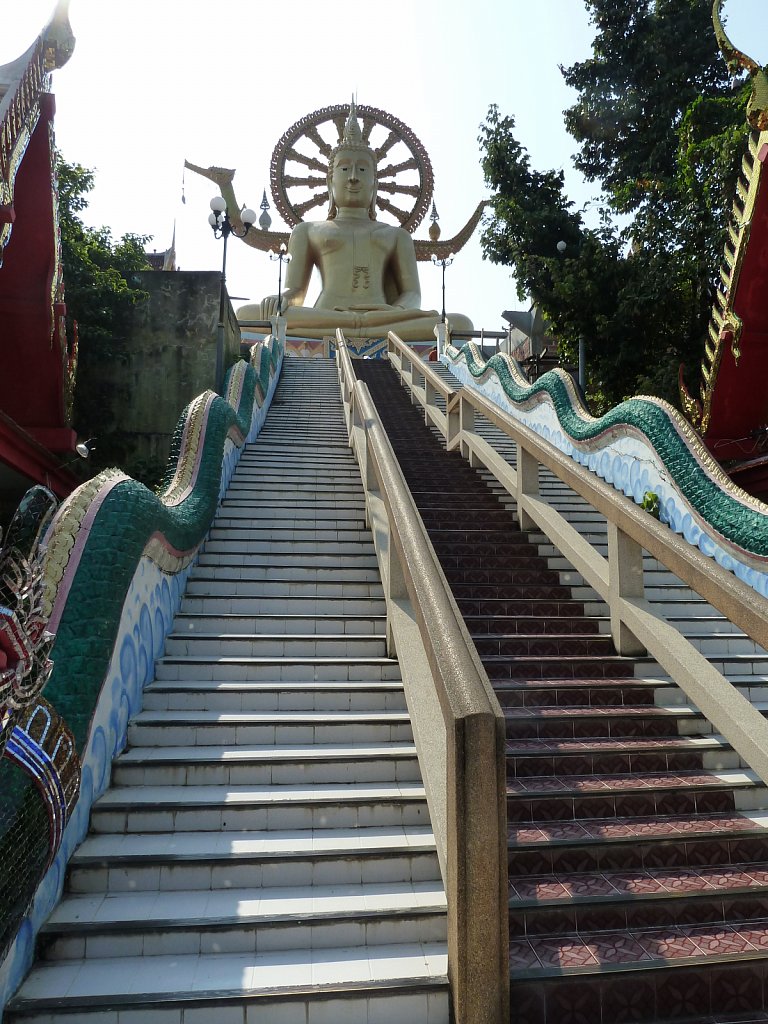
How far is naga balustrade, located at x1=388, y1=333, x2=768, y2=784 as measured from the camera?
323 centimetres

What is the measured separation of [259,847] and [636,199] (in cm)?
1552

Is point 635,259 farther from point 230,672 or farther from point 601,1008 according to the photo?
point 601,1008

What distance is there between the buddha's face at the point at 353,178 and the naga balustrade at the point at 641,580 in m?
17.6

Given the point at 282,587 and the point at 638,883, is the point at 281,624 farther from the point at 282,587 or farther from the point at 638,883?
the point at 638,883

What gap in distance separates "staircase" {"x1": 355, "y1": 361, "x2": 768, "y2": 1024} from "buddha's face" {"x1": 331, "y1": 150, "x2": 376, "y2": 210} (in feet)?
64.9

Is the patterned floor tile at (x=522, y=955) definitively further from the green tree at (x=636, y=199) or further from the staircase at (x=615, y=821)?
the green tree at (x=636, y=199)

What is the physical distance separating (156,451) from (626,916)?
10.2 meters

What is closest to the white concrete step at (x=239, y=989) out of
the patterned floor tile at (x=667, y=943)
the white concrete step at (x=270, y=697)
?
the patterned floor tile at (x=667, y=943)

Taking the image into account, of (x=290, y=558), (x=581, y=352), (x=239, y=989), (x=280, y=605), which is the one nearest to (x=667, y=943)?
(x=239, y=989)

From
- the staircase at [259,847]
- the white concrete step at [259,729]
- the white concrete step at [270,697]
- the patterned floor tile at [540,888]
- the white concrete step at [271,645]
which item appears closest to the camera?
the staircase at [259,847]

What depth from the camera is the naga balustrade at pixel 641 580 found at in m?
3.23

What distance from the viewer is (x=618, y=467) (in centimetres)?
742

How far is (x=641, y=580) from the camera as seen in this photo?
4.57 meters

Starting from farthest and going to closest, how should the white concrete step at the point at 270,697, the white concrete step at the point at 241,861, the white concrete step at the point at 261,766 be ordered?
the white concrete step at the point at 270,697 < the white concrete step at the point at 261,766 < the white concrete step at the point at 241,861
